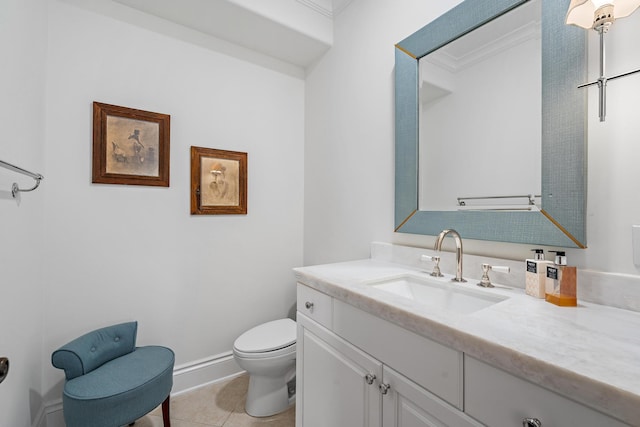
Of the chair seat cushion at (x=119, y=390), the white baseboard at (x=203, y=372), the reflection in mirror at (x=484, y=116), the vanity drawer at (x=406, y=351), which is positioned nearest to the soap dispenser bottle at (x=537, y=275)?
the reflection in mirror at (x=484, y=116)

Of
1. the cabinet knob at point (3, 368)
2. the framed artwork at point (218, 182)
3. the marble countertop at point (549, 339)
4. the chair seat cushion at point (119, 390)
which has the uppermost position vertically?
the framed artwork at point (218, 182)

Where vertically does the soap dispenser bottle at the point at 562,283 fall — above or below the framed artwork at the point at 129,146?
below

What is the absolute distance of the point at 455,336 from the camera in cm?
68

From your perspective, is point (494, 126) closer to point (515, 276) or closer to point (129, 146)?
point (515, 276)

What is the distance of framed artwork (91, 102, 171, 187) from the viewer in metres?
1.63

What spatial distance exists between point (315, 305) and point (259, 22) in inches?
72.9

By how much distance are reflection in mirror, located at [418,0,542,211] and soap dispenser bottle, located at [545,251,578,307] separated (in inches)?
10.9

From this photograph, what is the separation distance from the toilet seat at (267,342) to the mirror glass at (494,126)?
988mm

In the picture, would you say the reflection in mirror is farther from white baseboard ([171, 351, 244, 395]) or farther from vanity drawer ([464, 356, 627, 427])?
white baseboard ([171, 351, 244, 395])

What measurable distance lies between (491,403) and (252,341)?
4.57 feet

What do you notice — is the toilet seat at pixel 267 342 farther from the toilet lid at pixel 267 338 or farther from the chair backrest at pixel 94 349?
the chair backrest at pixel 94 349

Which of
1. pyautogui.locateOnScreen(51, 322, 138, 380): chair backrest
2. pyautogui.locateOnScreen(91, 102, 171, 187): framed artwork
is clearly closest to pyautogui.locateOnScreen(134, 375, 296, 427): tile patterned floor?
pyautogui.locateOnScreen(51, 322, 138, 380): chair backrest

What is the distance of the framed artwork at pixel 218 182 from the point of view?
194 cm

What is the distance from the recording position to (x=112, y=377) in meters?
1.32
